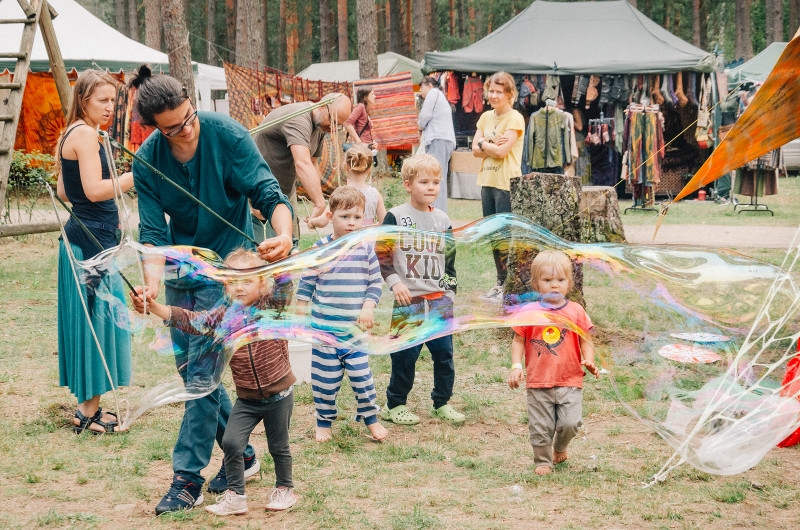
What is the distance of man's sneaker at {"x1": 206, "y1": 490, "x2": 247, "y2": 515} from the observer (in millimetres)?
3578

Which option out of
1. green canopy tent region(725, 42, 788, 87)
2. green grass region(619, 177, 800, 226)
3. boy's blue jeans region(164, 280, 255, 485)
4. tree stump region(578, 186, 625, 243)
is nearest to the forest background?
green canopy tent region(725, 42, 788, 87)

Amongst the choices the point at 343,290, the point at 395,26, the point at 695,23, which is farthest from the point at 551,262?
the point at 695,23

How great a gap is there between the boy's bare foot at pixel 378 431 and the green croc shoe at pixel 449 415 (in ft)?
1.41

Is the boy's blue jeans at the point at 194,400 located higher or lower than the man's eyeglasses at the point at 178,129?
lower

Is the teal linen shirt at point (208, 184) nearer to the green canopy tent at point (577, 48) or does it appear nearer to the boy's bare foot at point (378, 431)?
the boy's bare foot at point (378, 431)

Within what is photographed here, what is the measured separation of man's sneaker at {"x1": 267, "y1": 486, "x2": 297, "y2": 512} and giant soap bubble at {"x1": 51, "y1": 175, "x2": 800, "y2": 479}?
1.93 feet

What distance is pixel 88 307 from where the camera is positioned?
4684 millimetres

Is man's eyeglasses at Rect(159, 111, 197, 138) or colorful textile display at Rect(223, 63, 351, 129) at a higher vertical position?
colorful textile display at Rect(223, 63, 351, 129)

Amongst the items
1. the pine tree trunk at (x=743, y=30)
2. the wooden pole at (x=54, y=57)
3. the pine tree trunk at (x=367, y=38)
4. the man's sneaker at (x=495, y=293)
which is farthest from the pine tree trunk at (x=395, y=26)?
the man's sneaker at (x=495, y=293)

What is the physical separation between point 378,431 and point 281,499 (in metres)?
0.99

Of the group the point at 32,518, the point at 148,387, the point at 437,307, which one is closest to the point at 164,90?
the point at 148,387

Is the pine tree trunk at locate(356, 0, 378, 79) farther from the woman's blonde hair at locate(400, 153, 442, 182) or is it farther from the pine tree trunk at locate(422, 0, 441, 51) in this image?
the pine tree trunk at locate(422, 0, 441, 51)

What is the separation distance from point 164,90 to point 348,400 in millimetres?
2577

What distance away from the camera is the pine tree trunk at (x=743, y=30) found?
3022 cm
